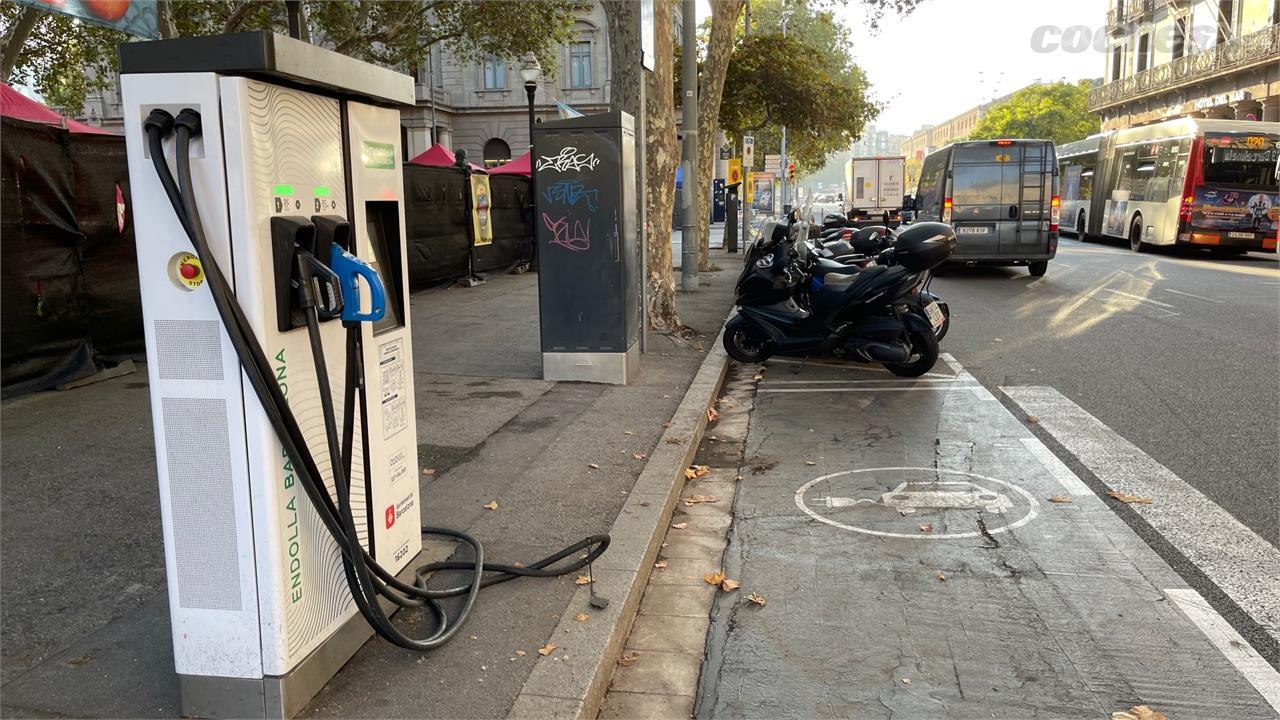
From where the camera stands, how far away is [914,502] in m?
5.32

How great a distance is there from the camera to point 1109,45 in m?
54.5

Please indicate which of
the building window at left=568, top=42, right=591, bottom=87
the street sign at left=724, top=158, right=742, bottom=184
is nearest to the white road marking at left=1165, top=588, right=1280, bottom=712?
the street sign at left=724, top=158, right=742, bottom=184

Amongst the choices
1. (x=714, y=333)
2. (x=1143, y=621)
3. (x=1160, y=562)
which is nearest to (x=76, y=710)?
(x=1143, y=621)

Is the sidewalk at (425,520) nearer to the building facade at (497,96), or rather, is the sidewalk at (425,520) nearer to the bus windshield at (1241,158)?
the bus windshield at (1241,158)

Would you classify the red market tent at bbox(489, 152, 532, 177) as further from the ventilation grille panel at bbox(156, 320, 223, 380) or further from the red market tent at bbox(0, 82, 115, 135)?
the ventilation grille panel at bbox(156, 320, 223, 380)

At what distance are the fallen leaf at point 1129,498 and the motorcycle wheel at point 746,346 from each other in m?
4.33

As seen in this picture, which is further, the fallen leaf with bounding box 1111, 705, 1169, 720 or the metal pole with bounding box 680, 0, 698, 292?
the metal pole with bounding box 680, 0, 698, 292

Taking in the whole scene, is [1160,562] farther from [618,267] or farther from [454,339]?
[454,339]

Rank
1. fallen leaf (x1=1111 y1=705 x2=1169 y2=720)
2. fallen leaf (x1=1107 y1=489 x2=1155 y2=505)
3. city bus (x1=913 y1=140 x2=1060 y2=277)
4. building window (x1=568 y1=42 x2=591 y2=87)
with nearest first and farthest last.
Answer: fallen leaf (x1=1111 y1=705 x2=1169 y2=720) < fallen leaf (x1=1107 y1=489 x2=1155 y2=505) < city bus (x1=913 y1=140 x2=1060 y2=277) < building window (x1=568 y1=42 x2=591 y2=87)

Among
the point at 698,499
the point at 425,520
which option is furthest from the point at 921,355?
the point at 425,520

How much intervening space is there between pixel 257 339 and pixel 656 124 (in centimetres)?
867

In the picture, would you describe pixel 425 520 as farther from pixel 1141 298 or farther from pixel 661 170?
pixel 1141 298

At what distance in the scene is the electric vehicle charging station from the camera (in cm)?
244

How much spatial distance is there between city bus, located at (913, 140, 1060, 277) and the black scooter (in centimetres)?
984
